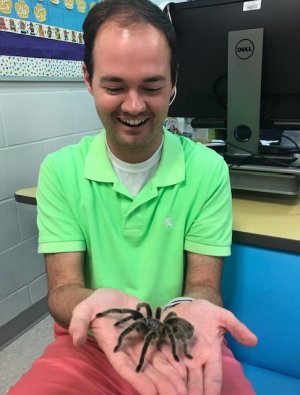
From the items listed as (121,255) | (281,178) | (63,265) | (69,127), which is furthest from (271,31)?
(69,127)

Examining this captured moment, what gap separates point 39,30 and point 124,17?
985mm

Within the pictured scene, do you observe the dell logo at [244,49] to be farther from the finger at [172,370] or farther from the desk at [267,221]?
the finger at [172,370]

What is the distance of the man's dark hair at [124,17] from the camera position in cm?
95

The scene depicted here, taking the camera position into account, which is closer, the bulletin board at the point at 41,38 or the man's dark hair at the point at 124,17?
the man's dark hair at the point at 124,17

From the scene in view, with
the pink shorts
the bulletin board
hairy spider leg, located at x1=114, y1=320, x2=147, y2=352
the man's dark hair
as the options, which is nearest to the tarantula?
hairy spider leg, located at x1=114, y1=320, x2=147, y2=352

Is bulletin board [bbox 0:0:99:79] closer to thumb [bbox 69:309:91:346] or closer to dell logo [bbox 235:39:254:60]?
dell logo [bbox 235:39:254:60]

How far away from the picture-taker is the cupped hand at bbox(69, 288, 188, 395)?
0.72 meters

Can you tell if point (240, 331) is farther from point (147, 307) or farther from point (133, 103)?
point (133, 103)

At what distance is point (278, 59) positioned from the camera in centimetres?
128

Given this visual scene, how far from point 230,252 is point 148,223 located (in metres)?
0.26

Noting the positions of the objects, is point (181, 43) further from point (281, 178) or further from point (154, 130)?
point (281, 178)

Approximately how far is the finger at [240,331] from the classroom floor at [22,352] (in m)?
1.26

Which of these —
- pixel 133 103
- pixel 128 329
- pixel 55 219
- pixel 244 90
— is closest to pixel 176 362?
pixel 128 329

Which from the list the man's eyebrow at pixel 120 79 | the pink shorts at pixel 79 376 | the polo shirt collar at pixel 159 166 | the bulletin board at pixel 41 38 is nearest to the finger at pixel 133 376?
the pink shorts at pixel 79 376
